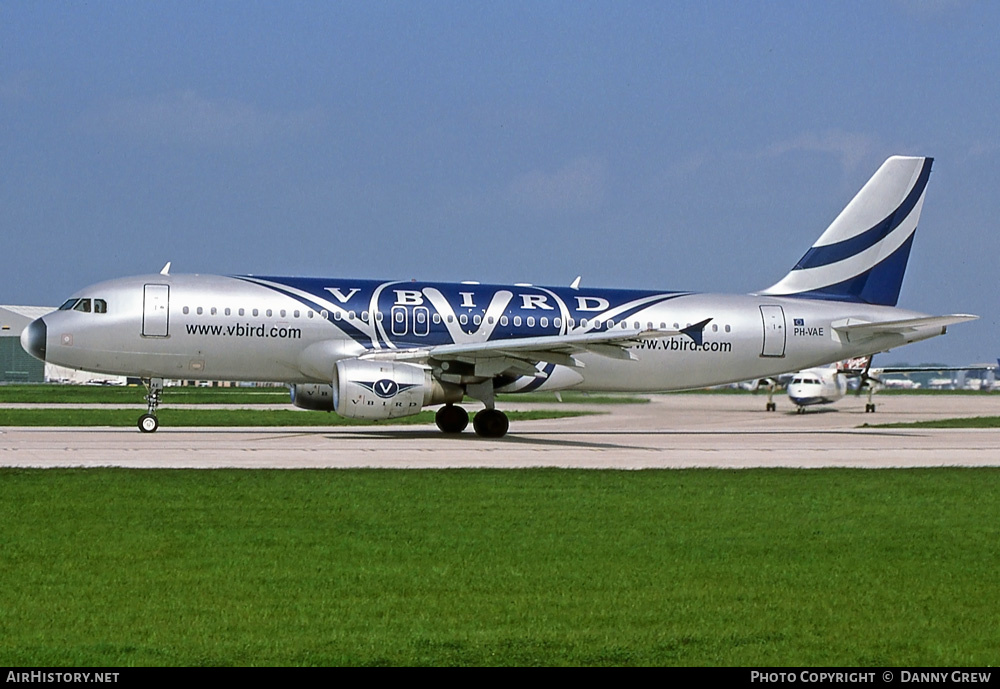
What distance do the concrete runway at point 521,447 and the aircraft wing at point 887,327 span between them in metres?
2.94

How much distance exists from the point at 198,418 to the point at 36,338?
436 inches

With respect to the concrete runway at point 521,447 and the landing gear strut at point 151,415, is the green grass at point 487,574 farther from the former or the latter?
the landing gear strut at point 151,415

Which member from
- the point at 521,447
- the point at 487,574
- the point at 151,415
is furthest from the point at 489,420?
the point at 487,574

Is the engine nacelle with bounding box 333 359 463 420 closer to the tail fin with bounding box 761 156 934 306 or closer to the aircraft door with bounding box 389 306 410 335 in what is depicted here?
the aircraft door with bounding box 389 306 410 335

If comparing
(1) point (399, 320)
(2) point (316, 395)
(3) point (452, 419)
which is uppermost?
(1) point (399, 320)

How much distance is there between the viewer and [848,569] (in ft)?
37.7

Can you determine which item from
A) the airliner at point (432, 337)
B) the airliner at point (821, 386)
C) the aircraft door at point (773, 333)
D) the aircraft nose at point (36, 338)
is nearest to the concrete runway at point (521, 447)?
the airliner at point (432, 337)

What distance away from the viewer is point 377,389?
94.8ft

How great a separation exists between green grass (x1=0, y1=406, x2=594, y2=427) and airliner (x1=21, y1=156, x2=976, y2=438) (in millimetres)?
4501

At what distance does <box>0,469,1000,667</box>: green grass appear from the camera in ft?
26.9

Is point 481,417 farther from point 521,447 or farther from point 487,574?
point 487,574

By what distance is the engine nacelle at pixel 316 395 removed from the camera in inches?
1299
